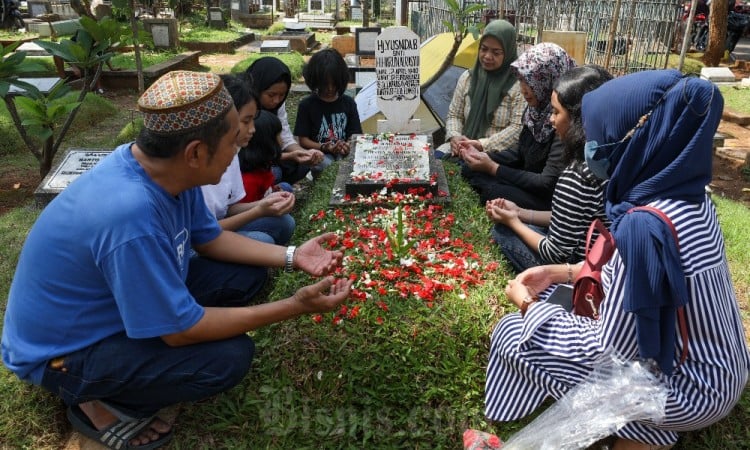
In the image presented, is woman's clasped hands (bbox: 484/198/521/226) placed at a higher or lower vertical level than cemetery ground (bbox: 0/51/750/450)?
higher

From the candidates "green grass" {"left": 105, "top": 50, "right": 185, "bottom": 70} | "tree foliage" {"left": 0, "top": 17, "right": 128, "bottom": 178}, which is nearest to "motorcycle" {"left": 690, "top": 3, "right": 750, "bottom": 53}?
"green grass" {"left": 105, "top": 50, "right": 185, "bottom": 70}

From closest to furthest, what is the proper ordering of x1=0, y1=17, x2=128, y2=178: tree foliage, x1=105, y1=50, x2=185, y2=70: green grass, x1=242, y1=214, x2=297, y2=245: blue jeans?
1. x1=242, y1=214, x2=297, y2=245: blue jeans
2. x1=0, y1=17, x2=128, y2=178: tree foliage
3. x1=105, y1=50, x2=185, y2=70: green grass

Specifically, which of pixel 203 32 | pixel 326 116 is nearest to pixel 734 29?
pixel 203 32

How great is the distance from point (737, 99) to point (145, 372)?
10.8 metres

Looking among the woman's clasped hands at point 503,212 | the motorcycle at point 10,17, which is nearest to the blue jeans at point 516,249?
the woman's clasped hands at point 503,212

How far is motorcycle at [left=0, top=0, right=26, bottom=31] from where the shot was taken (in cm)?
1769

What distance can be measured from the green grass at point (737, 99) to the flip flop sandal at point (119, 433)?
966 centimetres

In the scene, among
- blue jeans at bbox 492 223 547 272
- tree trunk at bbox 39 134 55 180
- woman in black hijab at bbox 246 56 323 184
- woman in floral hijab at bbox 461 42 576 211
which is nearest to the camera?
blue jeans at bbox 492 223 547 272

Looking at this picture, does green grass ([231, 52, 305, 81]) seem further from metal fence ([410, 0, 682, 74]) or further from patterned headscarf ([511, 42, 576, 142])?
patterned headscarf ([511, 42, 576, 142])

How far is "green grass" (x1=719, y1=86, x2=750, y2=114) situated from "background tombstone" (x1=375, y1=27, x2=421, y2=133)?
6.66 metres

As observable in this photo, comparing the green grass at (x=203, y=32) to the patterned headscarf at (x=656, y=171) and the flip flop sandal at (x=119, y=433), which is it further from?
the patterned headscarf at (x=656, y=171)

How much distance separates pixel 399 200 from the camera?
4.02 metres

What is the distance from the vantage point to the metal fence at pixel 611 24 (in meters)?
8.98

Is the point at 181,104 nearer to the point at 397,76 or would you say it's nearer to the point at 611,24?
the point at 397,76
